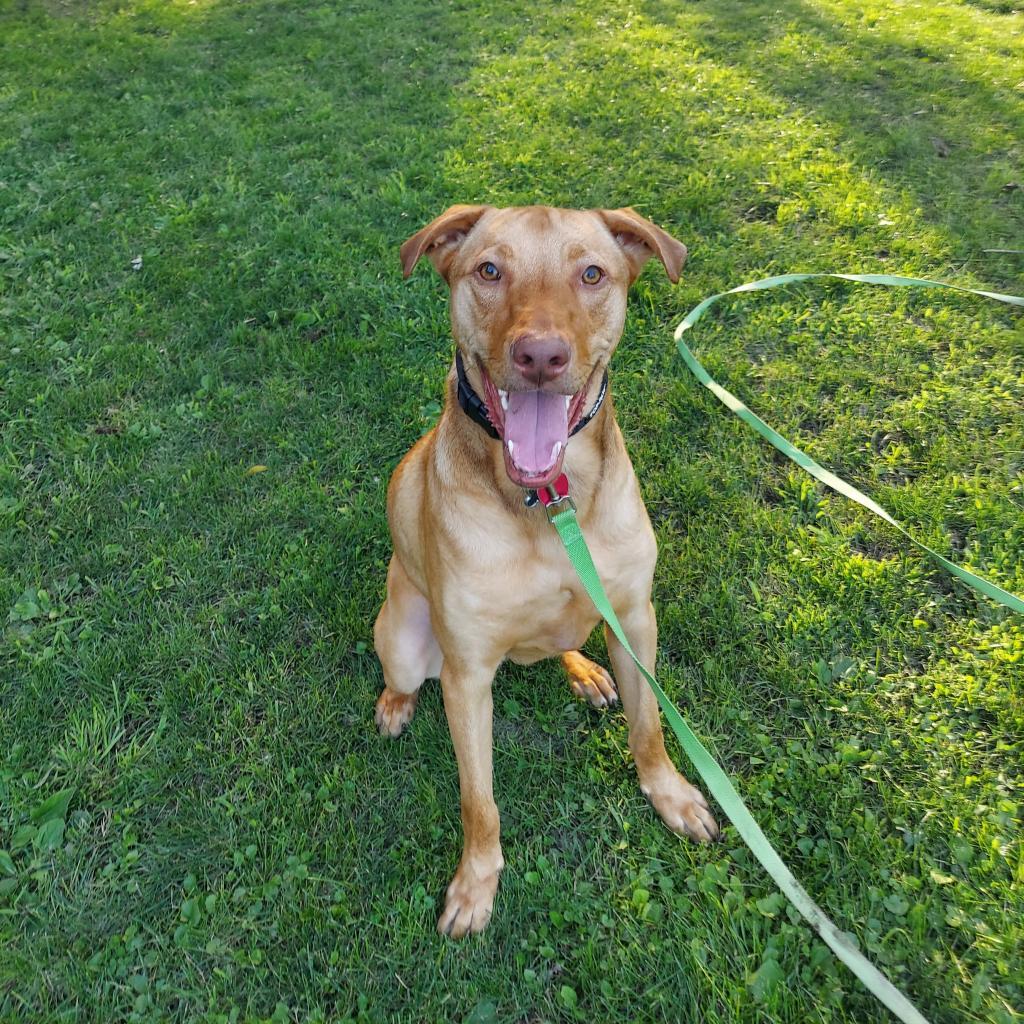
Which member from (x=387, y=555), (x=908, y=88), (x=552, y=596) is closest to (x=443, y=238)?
(x=552, y=596)

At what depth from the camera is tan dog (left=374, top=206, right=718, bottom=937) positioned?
2.45 meters

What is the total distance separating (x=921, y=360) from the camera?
15.7 ft

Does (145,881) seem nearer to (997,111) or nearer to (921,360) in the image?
(921,360)

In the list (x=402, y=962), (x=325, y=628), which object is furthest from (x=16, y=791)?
(x=402, y=962)

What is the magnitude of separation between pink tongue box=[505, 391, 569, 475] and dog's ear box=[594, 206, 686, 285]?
2.57 feet

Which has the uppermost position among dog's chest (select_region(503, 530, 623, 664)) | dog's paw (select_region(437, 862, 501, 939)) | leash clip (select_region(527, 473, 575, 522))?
leash clip (select_region(527, 473, 575, 522))

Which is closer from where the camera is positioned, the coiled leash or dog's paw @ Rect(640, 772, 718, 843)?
the coiled leash

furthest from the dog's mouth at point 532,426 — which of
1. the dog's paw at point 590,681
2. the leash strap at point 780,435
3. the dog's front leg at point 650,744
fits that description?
the leash strap at point 780,435

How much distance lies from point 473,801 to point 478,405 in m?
1.43

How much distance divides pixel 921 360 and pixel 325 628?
3.98 m

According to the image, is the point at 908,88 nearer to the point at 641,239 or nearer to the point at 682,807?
the point at 641,239

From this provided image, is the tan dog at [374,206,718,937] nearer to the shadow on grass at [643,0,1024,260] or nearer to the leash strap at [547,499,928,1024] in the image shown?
the leash strap at [547,499,928,1024]

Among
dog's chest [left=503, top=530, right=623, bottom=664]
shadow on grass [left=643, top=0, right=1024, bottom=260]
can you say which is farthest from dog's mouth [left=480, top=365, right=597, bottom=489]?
shadow on grass [left=643, top=0, right=1024, bottom=260]

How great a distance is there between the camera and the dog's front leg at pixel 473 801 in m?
2.71
